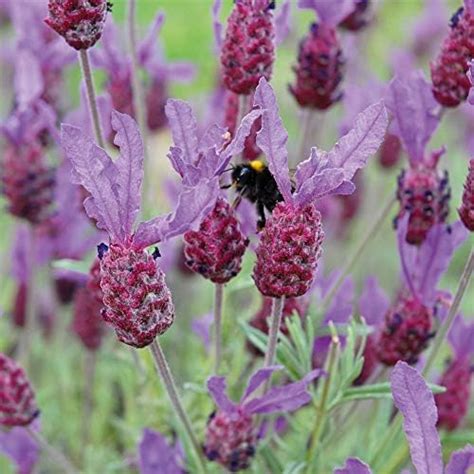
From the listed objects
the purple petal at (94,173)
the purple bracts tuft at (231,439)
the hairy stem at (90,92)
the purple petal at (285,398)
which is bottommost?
the purple bracts tuft at (231,439)

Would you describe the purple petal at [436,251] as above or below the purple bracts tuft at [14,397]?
above

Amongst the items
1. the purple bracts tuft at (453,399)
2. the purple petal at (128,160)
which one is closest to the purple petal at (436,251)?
the purple bracts tuft at (453,399)

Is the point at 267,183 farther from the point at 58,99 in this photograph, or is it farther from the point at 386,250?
the point at 386,250

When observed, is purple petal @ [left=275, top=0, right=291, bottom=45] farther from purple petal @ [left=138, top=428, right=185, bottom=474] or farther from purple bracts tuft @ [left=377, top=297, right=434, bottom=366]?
purple petal @ [left=138, top=428, right=185, bottom=474]

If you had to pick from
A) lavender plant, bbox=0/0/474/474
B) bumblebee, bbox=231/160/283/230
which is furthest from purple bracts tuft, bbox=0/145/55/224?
bumblebee, bbox=231/160/283/230

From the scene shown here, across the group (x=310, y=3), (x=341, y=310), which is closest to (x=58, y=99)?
(x=310, y=3)

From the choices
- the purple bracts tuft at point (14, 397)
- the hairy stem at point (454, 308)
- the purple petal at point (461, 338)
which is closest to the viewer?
the hairy stem at point (454, 308)

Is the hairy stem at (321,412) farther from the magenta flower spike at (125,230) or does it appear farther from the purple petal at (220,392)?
the magenta flower spike at (125,230)
